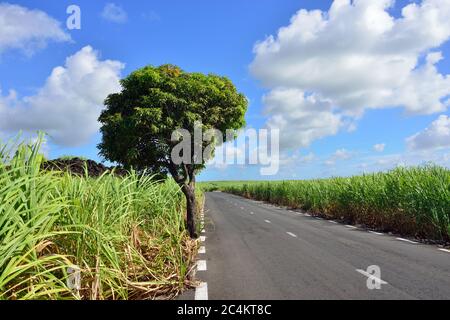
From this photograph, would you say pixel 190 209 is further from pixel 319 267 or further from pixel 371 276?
pixel 371 276

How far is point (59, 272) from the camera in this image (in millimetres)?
5965

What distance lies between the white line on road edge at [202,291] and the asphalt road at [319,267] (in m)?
0.02

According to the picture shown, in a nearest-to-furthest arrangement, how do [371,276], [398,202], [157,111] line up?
[371,276]
[157,111]
[398,202]

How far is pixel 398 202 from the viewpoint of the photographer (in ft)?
56.3

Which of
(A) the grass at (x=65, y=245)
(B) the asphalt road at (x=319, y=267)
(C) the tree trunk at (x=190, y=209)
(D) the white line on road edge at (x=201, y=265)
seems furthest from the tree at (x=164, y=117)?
(A) the grass at (x=65, y=245)

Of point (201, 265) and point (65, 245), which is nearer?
point (65, 245)

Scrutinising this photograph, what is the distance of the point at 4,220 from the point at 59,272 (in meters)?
1.36

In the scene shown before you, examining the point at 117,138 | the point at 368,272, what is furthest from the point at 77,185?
the point at 117,138

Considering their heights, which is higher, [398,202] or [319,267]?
[398,202]

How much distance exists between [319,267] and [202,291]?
307 cm

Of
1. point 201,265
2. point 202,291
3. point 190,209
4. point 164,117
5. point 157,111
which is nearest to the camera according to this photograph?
point 202,291

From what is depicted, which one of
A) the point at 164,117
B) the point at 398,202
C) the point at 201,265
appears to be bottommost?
the point at 201,265

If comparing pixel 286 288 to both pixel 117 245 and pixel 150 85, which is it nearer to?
pixel 117 245

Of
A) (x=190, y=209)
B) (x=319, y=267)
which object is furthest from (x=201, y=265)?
(x=190, y=209)
